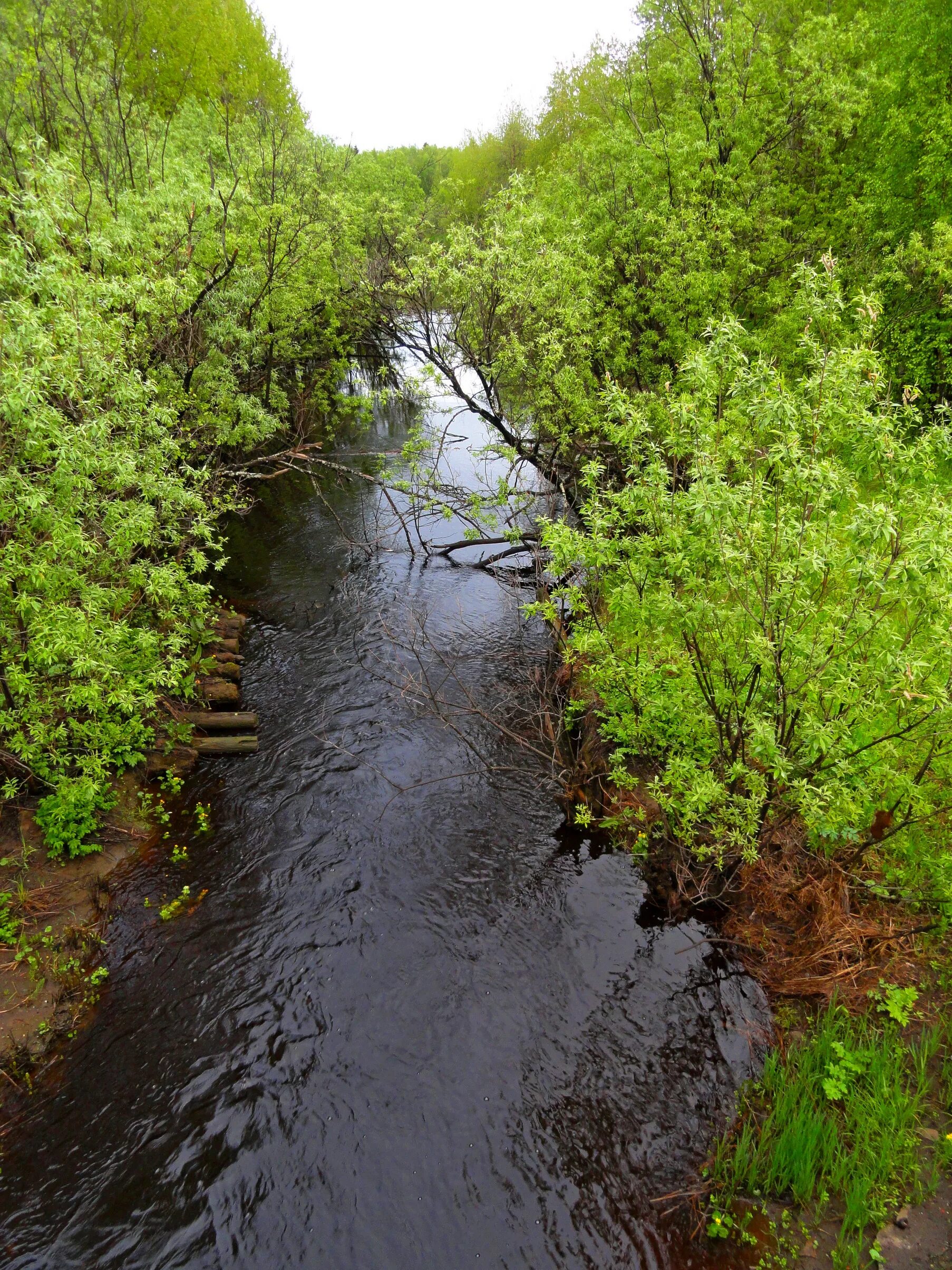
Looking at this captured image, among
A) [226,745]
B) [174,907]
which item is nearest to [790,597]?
[174,907]

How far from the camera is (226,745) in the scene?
39.6 feet

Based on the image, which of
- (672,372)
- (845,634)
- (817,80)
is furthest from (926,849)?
(817,80)

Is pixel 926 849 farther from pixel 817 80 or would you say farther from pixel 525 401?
pixel 817 80

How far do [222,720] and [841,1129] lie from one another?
11224mm

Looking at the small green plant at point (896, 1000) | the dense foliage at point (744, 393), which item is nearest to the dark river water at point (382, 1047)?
the small green plant at point (896, 1000)

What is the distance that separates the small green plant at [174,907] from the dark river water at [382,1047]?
134mm

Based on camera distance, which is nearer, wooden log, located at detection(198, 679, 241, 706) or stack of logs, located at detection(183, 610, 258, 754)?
stack of logs, located at detection(183, 610, 258, 754)

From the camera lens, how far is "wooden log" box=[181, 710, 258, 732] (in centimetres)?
1240

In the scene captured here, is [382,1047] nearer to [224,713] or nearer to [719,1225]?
[719,1225]

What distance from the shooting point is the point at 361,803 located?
1102 cm

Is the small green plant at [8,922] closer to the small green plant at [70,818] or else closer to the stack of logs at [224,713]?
the small green plant at [70,818]

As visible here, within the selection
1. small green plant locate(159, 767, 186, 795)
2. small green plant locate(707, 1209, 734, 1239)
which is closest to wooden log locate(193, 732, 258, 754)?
small green plant locate(159, 767, 186, 795)

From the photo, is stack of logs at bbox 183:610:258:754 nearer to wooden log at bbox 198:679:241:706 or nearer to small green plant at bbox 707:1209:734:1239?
wooden log at bbox 198:679:241:706

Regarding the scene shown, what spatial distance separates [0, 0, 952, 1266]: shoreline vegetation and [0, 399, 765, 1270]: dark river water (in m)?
0.75
